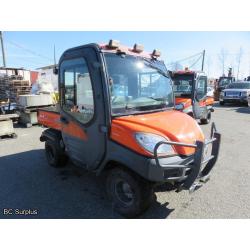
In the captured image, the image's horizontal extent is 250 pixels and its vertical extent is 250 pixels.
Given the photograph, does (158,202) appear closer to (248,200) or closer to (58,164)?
(248,200)

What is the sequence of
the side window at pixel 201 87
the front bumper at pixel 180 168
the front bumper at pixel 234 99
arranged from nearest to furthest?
the front bumper at pixel 180 168, the side window at pixel 201 87, the front bumper at pixel 234 99

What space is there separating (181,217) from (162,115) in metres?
1.43

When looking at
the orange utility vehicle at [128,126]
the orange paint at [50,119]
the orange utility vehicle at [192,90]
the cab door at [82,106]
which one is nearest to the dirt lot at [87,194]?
the orange utility vehicle at [128,126]

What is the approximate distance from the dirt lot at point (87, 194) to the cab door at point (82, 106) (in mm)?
587

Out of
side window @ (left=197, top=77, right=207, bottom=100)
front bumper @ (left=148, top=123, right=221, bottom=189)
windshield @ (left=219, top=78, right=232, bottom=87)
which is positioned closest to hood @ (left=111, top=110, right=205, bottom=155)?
front bumper @ (left=148, top=123, right=221, bottom=189)

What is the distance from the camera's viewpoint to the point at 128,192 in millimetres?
3295

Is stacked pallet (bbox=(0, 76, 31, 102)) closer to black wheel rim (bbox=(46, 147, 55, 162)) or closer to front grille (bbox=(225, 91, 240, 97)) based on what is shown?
black wheel rim (bbox=(46, 147, 55, 162))

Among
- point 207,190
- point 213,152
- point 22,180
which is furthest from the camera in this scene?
point 22,180

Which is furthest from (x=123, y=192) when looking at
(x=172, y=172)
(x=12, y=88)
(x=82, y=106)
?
(x=12, y=88)

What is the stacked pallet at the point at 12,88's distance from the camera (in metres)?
11.5

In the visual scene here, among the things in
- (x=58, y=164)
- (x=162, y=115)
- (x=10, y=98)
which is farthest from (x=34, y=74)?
(x=162, y=115)

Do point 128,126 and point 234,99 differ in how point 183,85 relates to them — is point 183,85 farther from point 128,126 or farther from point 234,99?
point 234,99

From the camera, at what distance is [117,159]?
3055 millimetres

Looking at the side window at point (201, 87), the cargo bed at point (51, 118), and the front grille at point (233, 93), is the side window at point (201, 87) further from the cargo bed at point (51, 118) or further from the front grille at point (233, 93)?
the front grille at point (233, 93)
